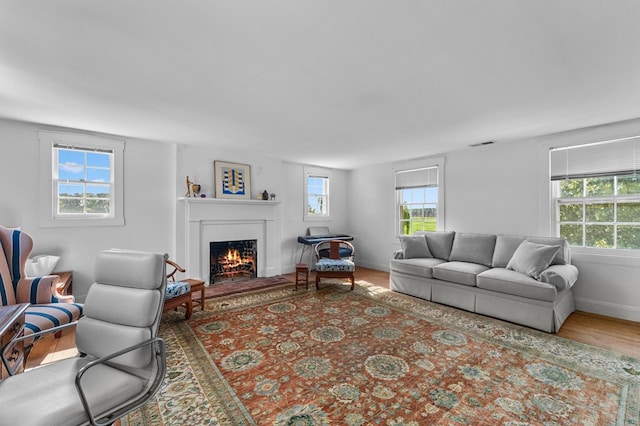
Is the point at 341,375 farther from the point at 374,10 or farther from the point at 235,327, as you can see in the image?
the point at 374,10

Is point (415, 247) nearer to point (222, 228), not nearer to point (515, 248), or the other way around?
point (515, 248)

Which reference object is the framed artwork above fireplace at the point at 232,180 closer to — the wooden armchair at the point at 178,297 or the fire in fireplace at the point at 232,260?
the fire in fireplace at the point at 232,260

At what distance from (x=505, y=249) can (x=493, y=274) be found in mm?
742

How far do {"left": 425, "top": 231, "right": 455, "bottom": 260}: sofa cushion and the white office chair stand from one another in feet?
14.1

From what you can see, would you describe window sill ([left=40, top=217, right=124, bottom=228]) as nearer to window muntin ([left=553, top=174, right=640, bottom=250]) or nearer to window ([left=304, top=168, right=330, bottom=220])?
window ([left=304, top=168, right=330, bottom=220])

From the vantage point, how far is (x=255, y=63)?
86.0 inches

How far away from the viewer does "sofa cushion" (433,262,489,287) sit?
12.5 feet

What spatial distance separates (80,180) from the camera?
398cm

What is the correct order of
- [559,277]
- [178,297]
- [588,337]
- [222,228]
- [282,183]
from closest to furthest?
[588,337], [559,277], [178,297], [222,228], [282,183]

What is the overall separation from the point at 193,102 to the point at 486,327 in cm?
404

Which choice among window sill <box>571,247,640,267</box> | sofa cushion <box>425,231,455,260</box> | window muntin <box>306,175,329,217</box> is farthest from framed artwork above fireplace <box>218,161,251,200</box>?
window sill <box>571,247,640,267</box>

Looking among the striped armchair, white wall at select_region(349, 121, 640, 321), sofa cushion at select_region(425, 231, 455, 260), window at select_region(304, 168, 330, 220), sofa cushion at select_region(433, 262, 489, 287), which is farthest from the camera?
window at select_region(304, 168, 330, 220)

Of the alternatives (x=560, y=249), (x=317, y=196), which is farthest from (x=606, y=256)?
(x=317, y=196)

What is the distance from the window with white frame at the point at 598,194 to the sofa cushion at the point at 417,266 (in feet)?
5.84
